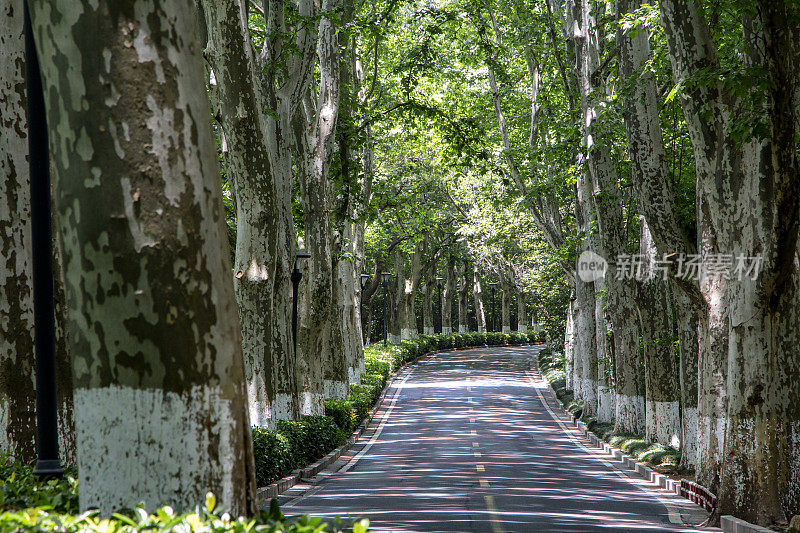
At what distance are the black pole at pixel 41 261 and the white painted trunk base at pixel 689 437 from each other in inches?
464

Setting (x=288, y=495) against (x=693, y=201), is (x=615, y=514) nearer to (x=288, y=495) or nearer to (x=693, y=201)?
(x=288, y=495)

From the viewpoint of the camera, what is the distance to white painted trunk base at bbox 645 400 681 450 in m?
18.0

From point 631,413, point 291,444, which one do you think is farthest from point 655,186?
point 631,413

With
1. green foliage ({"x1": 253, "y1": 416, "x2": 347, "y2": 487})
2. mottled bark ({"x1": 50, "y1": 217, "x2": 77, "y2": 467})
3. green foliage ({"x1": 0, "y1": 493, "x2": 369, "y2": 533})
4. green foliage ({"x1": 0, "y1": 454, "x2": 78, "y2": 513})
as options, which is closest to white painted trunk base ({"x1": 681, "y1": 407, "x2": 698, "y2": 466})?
green foliage ({"x1": 253, "y1": 416, "x2": 347, "y2": 487})

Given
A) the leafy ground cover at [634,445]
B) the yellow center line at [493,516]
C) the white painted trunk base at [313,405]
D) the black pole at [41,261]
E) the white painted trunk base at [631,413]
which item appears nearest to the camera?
the black pole at [41,261]

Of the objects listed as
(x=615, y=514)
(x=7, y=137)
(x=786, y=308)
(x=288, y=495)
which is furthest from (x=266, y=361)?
(x=786, y=308)

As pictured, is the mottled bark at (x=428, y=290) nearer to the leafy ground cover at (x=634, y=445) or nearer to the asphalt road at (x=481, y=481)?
the leafy ground cover at (x=634, y=445)

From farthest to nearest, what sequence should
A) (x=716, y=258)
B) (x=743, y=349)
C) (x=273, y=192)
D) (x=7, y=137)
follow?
1. (x=273, y=192)
2. (x=716, y=258)
3. (x=743, y=349)
4. (x=7, y=137)

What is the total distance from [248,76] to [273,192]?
69.8 inches

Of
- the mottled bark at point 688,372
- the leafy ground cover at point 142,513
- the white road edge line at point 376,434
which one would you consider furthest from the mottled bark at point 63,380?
the mottled bark at point 688,372

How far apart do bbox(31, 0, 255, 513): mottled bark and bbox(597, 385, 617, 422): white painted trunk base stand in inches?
814

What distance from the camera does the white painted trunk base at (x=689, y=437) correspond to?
49.5 feet

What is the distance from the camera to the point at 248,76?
1221cm

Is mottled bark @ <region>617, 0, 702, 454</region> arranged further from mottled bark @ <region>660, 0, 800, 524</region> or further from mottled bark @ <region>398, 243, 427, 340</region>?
mottled bark @ <region>398, 243, 427, 340</region>
